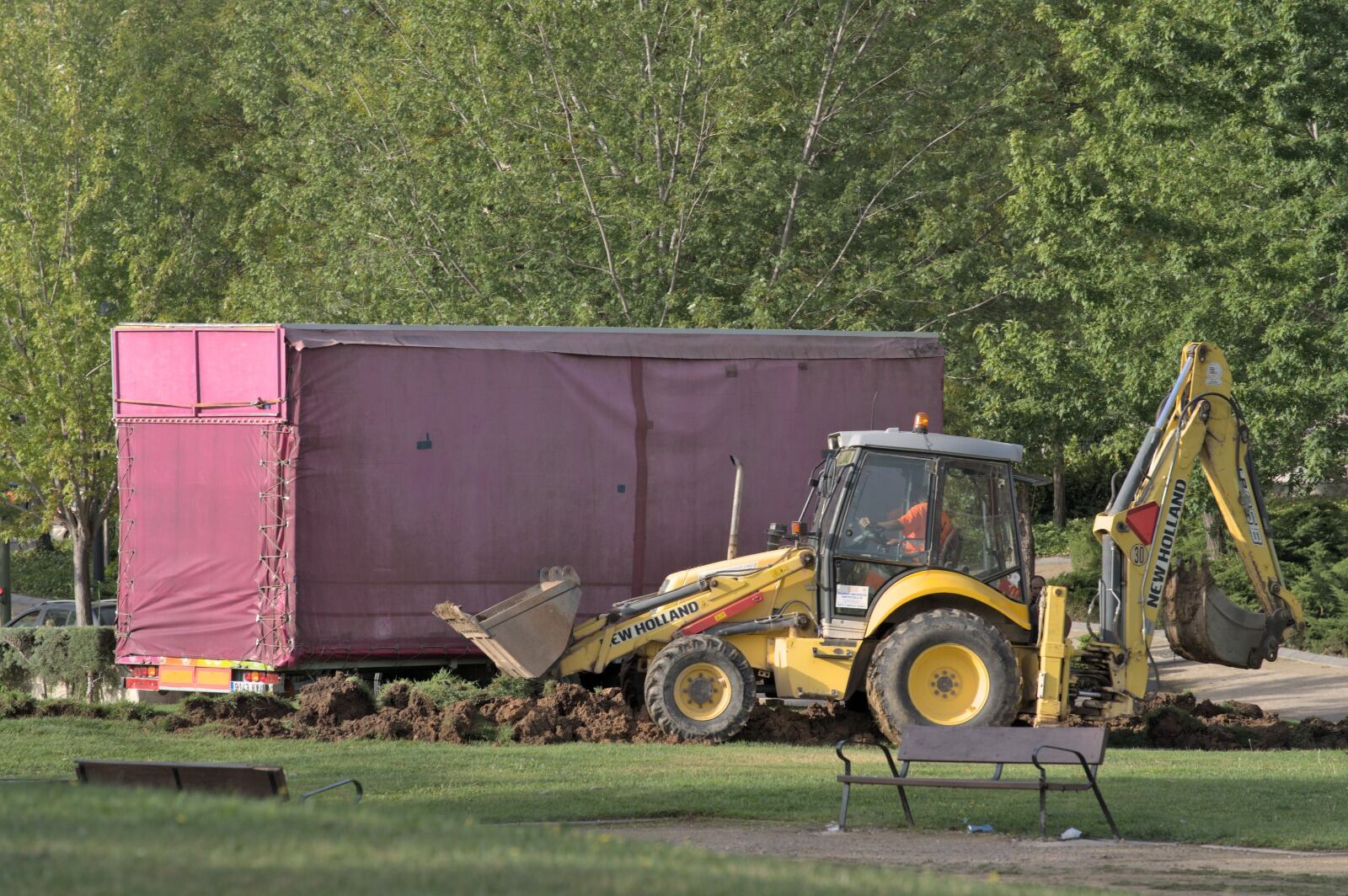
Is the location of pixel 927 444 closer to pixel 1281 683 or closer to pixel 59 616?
pixel 1281 683

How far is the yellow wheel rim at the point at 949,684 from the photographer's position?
46.3 feet

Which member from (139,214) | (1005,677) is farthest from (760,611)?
(139,214)

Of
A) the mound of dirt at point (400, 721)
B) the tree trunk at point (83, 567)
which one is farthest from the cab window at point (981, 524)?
the tree trunk at point (83, 567)

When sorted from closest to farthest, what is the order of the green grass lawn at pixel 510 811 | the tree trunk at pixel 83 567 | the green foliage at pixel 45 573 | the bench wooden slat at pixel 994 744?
the green grass lawn at pixel 510 811
the bench wooden slat at pixel 994 744
the tree trunk at pixel 83 567
the green foliage at pixel 45 573

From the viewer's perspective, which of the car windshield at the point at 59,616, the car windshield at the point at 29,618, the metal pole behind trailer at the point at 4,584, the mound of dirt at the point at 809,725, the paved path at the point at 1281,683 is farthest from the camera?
the car windshield at the point at 59,616

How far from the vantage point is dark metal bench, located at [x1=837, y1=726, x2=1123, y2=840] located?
9914 mm

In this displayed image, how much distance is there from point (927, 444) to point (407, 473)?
15.6 feet

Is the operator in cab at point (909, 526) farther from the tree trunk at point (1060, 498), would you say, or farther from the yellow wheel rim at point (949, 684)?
the tree trunk at point (1060, 498)

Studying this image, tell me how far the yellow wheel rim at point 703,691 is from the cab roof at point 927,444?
229 centimetres

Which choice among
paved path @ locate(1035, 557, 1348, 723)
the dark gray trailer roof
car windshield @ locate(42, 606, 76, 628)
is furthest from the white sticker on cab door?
car windshield @ locate(42, 606, 76, 628)

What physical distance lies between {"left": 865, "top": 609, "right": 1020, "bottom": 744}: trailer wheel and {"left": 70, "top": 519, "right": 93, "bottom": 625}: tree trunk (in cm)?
1578

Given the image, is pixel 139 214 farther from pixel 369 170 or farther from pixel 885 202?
pixel 885 202

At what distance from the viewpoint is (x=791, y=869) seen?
6.78 m

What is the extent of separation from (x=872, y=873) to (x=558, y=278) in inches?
649
